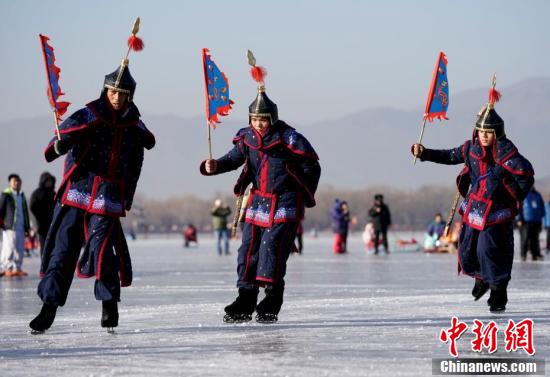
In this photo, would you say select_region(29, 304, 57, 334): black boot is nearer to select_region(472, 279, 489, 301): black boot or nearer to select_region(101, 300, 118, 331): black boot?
select_region(101, 300, 118, 331): black boot

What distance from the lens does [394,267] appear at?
25047 millimetres

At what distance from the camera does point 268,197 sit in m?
11.5

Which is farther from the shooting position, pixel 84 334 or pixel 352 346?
pixel 84 334

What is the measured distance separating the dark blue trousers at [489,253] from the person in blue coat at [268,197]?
2.11 meters

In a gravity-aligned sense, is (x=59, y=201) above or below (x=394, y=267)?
above

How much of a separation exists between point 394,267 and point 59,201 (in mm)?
15130

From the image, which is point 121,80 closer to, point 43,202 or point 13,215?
point 43,202

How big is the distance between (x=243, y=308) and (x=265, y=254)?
0.52m

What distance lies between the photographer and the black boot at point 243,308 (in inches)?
450

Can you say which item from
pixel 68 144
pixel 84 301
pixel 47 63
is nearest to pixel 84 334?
pixel 68 144

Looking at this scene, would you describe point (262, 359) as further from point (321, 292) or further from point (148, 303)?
point (321, 292)

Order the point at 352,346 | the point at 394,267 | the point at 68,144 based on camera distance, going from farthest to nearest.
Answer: the point at 394,267
the point at 68,144
the point at 352,346

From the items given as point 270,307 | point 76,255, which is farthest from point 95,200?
point 270,307

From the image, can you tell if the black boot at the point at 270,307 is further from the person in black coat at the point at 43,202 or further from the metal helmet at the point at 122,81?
the person in black coat at the point at 43,202
